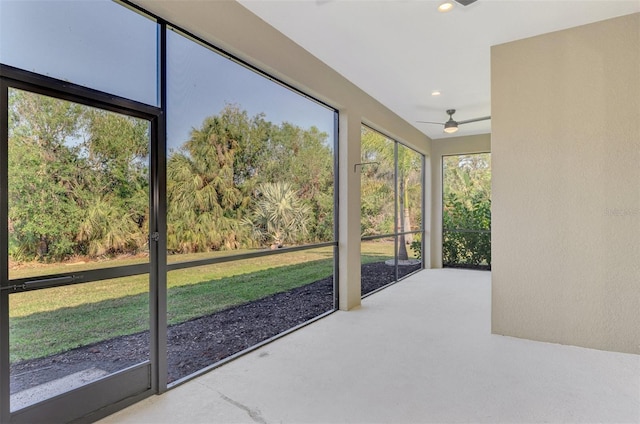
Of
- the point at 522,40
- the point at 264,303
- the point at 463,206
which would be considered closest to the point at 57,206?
the point at 264,303

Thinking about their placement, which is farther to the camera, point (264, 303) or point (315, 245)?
point (315, 245)

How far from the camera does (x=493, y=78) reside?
346 centimetres

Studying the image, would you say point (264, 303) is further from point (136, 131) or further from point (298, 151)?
point (136, 131)

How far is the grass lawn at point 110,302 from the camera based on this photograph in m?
1.75

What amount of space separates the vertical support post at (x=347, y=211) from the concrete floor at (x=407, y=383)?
724 millimetres

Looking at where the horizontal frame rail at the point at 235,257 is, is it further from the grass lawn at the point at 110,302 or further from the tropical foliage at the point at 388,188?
the tropical foliage at the point at 388,188

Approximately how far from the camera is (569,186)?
3.15m

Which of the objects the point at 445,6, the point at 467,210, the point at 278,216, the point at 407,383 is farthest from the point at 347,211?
the point at 467,210

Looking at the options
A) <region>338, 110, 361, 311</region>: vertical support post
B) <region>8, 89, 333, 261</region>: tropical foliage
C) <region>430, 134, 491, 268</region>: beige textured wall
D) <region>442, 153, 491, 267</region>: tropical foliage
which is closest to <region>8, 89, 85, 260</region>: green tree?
<region>8, 89, 333, 261</region>: tropical foliage

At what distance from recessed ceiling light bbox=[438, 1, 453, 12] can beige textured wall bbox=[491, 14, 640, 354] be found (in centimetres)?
107

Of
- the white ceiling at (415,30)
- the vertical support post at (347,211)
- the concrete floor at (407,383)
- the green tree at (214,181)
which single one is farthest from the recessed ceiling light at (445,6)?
the concrete floor at (407,383)

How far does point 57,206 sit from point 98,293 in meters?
0.57

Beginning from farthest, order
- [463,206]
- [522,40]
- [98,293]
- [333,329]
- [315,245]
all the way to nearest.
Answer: [463,206] → [315,245] → [333,329] → [522,40] → [98,293]

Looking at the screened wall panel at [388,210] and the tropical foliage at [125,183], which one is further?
the screened wall panel at [388,210]
